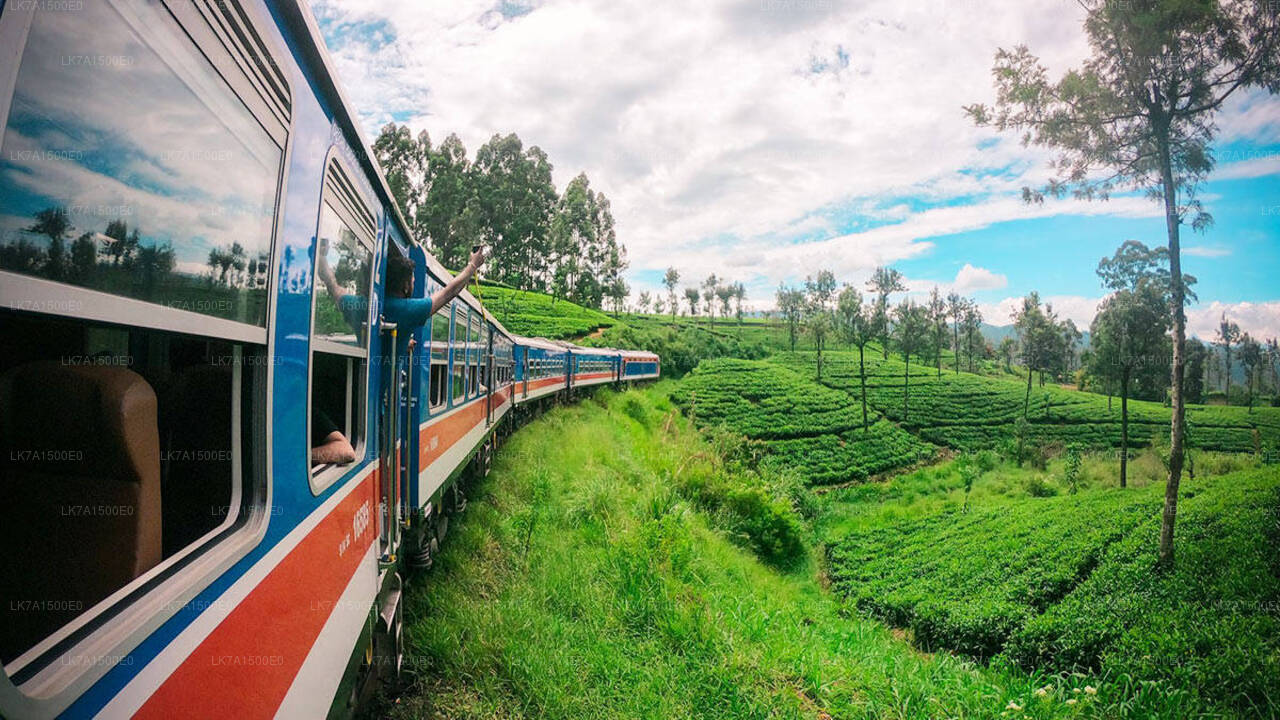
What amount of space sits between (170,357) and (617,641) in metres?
4.22

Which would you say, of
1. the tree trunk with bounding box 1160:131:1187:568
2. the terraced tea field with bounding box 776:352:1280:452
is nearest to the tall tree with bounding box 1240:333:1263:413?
the terraced tea field with bounding box 776:352:1280:452

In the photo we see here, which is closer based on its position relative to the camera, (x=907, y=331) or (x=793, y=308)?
(x=907, y=331)

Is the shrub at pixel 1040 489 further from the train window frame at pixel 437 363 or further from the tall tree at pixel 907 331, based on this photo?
the train window frame at pixel 437 363

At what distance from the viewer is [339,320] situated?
7.80ft

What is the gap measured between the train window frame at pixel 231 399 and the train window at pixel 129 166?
0.02 m

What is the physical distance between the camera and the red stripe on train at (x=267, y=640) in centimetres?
115

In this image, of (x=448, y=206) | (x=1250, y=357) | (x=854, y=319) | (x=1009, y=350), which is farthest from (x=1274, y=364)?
(x=448, y=206)

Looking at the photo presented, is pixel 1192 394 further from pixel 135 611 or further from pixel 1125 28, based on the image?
pixel 135 611

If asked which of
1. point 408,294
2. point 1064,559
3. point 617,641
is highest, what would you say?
point 408,294

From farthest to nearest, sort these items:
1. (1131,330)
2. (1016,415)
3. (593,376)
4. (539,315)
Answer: (1016,415) < (539,315) < (1131,330) < (593,376)

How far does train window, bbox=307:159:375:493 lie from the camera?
206 centimetres

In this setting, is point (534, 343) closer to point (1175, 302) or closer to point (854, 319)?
point (1175, 302)

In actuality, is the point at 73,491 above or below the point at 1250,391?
above

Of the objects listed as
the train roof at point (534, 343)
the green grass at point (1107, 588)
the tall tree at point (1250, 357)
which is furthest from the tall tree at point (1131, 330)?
the tall tree at point (1250, 357)
